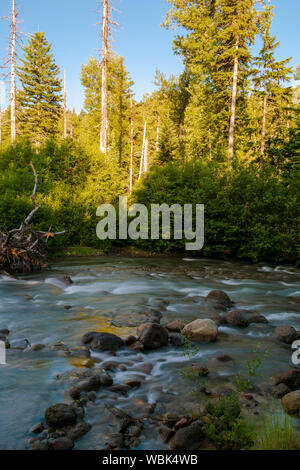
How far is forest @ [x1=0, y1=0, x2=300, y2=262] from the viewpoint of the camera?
Result: 1515 centimetres

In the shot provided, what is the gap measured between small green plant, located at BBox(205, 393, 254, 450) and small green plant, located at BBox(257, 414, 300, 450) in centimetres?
12

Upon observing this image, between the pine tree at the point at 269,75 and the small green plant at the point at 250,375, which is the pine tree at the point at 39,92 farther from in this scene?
the small green plant at the point at 250,375

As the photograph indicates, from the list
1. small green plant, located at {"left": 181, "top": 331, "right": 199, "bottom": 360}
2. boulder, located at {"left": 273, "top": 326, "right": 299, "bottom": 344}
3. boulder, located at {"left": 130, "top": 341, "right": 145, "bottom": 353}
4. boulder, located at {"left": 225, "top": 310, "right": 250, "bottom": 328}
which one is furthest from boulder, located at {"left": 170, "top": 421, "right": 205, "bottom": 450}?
boulder, located at {"left": 225, "top": 310, "right": 250, "bottom": 328}

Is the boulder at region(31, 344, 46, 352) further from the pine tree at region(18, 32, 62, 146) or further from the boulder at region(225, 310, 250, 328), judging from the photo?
the pine tree at region(18, 32, 62, 146)

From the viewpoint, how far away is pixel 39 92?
41.2 metres

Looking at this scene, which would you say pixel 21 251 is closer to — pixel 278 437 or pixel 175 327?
pixel 175 327

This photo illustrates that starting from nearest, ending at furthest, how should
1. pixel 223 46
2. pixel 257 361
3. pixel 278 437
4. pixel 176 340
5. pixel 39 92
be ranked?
1. pixel 278 437
2. pixel 257 361
3. pixel 176 340
4. pixel 223 46
5. pixel 39 92

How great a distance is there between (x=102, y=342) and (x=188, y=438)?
2492mm

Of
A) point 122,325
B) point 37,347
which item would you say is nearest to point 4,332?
point 37,347

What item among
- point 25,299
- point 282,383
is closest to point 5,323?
point 25,299

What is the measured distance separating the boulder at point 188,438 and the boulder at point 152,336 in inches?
88.0

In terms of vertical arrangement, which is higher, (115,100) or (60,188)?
(115,100)

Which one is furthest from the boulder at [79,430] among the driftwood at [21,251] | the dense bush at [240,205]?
the dense bush at [240,205]
